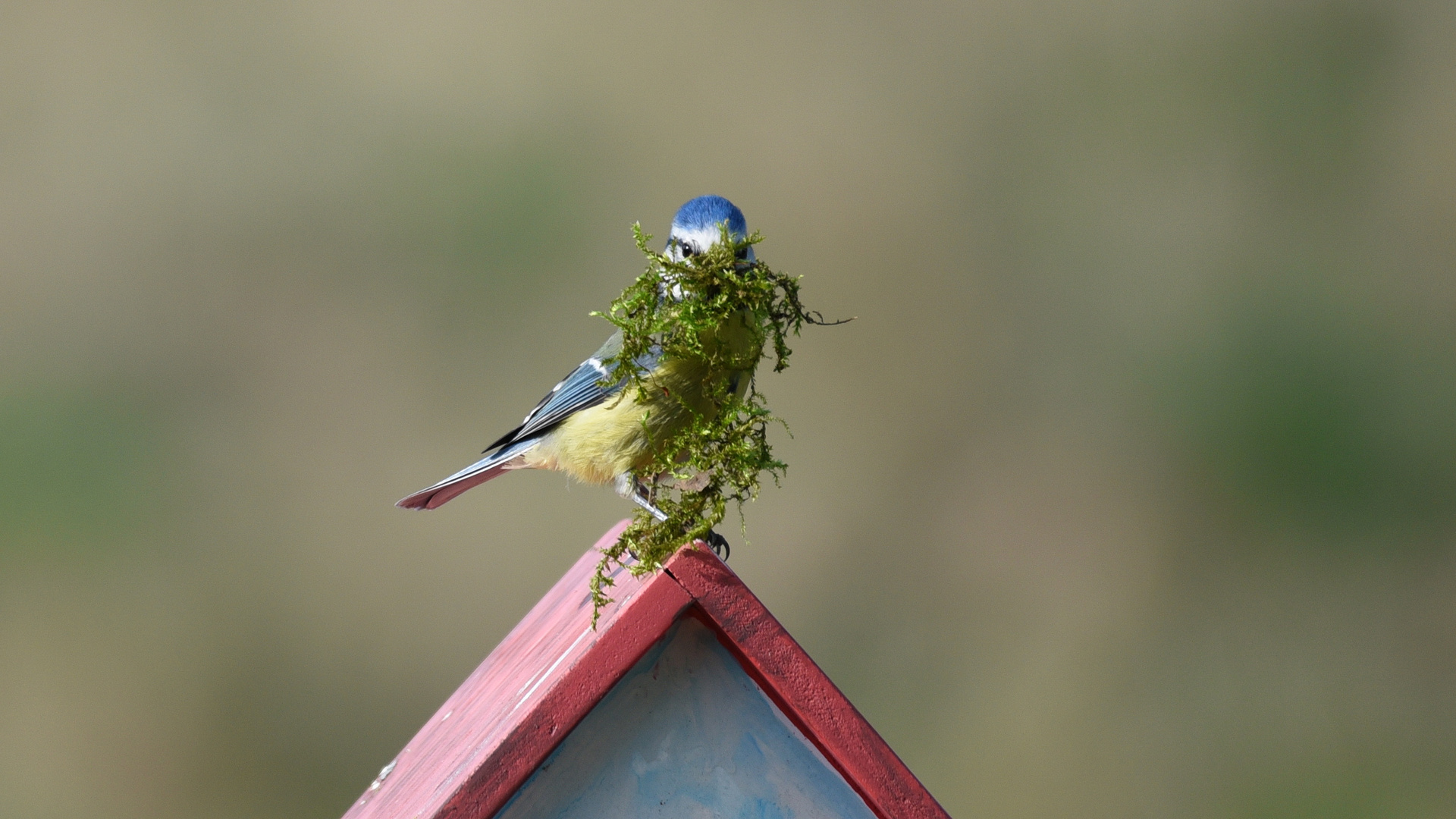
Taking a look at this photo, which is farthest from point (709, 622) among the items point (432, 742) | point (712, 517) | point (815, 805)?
point (432, 742)

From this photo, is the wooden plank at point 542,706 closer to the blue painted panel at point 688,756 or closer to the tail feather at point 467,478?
the blue painted panel at point 688,756

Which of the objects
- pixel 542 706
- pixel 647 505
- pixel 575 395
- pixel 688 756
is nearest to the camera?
pixel 542 706

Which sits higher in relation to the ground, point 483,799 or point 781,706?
point 483,799

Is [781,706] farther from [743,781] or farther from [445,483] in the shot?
[445,483]

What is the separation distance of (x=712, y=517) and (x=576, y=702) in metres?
0.24

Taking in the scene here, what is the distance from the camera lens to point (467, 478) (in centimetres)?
181

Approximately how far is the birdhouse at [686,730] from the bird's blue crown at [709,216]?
45cm

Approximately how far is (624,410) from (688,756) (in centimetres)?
47

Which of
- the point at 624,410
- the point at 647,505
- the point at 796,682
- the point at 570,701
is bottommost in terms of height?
the point at 796,682

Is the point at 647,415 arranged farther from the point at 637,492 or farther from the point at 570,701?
the point at 570,701

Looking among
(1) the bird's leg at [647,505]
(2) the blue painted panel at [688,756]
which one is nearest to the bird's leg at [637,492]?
(1) the bird's leg at [647,505]

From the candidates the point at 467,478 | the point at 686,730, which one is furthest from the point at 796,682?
the point at 467,478

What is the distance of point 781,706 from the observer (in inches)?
47.9

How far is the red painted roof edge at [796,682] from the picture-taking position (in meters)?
1.17
